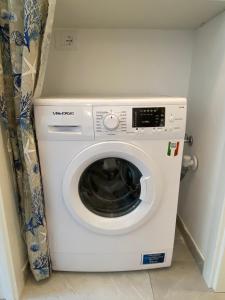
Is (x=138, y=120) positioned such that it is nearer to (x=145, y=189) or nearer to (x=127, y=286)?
(x=145, y=189)

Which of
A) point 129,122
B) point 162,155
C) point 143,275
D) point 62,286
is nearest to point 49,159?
point 129,122

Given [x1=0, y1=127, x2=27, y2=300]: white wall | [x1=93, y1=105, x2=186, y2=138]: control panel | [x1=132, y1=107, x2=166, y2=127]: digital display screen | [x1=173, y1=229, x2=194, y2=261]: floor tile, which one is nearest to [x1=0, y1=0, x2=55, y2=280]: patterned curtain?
[x1=0, y1=127, x2=27, y2=300]: white wall

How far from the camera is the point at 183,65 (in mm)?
1377

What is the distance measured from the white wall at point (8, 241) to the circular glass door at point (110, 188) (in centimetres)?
31

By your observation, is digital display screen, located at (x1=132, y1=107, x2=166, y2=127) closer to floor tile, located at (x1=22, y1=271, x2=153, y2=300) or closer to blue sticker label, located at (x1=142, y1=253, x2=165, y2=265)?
blue sticker label, located at (x1=142, y1=253, x2=165, y2=265)

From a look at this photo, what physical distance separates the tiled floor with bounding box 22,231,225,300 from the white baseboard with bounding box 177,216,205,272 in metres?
0.05

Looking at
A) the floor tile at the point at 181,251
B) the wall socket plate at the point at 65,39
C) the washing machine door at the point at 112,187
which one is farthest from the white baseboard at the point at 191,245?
the wall socket plate at the point at 65,39

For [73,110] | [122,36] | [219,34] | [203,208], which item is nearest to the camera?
[73,110]

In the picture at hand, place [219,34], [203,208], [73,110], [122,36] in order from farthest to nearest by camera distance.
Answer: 1. [122,36]
2. [203,208]
3. [219,34]
4. [73,110]

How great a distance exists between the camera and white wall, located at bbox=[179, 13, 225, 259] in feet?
3.26

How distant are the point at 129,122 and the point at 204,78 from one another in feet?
1.85

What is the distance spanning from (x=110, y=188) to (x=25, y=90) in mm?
612

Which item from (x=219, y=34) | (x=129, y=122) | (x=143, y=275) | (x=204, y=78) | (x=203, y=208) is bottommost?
(x=143, y=275)

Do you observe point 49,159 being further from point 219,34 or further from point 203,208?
point 219,34
